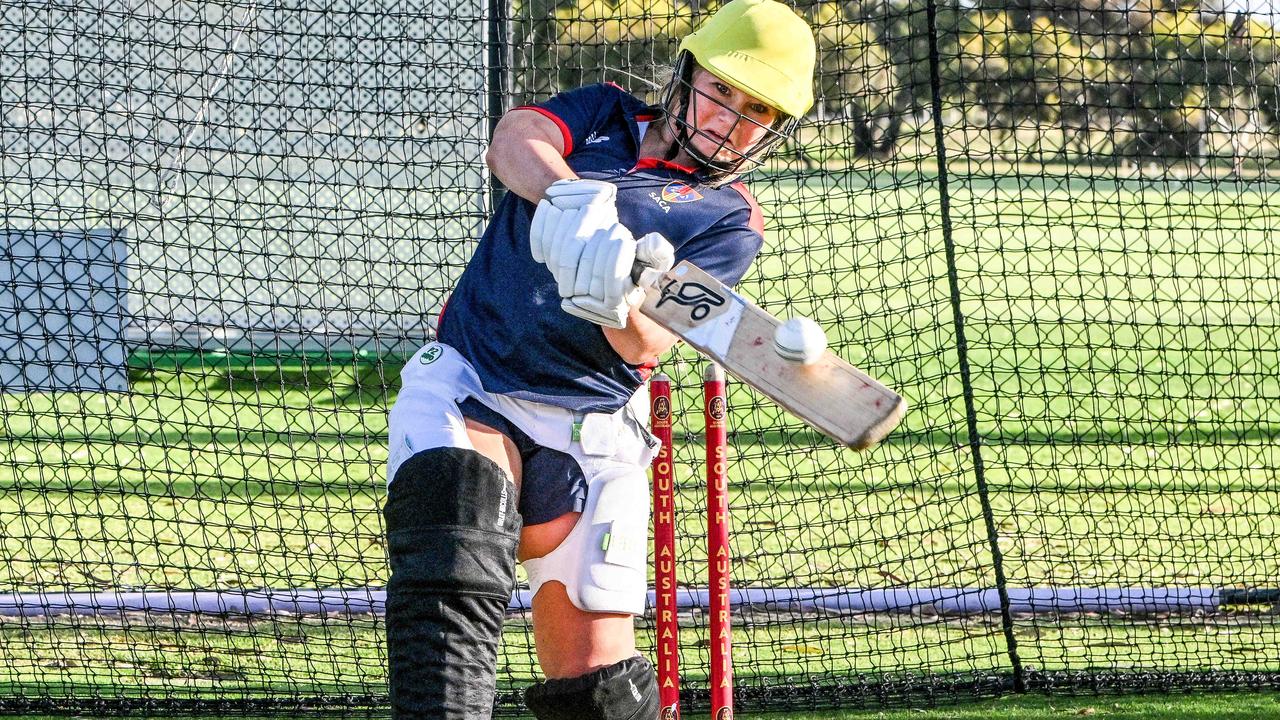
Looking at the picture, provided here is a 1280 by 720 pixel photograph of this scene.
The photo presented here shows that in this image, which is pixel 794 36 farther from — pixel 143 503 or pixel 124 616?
pixel 143 503

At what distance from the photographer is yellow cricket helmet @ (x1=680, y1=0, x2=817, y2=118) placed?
2.69 m

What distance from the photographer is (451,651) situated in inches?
92.4

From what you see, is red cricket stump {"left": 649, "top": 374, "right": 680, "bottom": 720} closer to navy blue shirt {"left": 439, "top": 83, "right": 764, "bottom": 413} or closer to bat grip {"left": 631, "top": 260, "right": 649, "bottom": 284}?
navy blue shirt {"left": 439, "top": 83, "right": 764, "bottom": 413}

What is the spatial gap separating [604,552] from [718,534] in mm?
464

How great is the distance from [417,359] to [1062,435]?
5.90m

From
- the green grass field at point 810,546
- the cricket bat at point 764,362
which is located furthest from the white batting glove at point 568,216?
the green grass field at point 810,546

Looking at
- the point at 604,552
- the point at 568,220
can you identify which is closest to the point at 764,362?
the point at 568,220

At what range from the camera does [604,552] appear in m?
2.73

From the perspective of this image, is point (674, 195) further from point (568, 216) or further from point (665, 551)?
point (665, 551)

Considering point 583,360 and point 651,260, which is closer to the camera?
point 651,260

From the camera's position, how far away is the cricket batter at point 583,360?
2602 millimetres

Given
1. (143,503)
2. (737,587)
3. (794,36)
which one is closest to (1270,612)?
A: (737,587)

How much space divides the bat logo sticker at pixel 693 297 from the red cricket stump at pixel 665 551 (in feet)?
2.71

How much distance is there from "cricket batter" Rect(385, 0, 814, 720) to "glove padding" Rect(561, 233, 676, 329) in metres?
0.22
